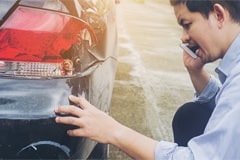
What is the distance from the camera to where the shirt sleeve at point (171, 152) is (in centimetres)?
141

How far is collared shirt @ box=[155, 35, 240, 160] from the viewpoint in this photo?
128 centimetres

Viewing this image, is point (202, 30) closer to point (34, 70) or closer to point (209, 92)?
point (34, 70)

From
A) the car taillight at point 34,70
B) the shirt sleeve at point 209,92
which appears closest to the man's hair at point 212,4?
the car taillight at point 34,70

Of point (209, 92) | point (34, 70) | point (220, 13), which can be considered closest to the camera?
point (220, 13)

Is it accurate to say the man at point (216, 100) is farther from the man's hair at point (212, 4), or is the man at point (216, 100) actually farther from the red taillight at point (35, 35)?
the red taillight at point (35, 35)

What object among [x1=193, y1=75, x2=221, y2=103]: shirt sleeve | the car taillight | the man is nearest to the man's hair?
the man

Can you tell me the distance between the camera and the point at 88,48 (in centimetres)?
192

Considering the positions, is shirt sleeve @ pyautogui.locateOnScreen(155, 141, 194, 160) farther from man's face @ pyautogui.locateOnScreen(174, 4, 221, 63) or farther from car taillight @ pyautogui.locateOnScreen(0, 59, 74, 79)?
car taillight @ pyautogui.locateOnScreen(0, 59, 74, 79)

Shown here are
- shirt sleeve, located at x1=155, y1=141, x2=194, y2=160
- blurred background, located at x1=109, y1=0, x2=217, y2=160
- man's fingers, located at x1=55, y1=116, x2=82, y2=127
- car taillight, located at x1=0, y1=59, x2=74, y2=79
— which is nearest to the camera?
shirt sleeve, located at x1=155, y1=141, x2=194, y2=160

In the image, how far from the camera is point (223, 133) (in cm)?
129

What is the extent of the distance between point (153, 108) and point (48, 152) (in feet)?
8.04

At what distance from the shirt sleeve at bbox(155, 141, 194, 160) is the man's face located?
15.2 inches

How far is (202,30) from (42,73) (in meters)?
0.69

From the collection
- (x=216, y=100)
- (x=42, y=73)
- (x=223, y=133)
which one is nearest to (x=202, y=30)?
(x=216, y=100)
